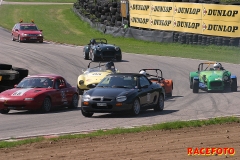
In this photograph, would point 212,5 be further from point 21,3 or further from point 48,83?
point 21,3

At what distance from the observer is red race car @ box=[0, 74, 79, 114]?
18.6m

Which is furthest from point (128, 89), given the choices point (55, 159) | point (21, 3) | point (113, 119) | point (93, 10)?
point (21, 3)

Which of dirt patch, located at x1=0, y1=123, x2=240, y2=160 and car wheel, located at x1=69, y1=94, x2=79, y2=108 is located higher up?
dirt patch, located at x1=0, y1=123, x2=240, y2=160

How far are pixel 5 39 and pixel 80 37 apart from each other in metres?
5.57

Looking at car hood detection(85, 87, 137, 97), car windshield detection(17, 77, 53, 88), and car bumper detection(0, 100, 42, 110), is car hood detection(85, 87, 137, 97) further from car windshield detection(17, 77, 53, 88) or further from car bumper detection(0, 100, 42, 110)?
car windshield detection(17, 77, 53, 88)

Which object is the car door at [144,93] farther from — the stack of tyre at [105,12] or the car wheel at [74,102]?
the stack of tyre at [105,12]

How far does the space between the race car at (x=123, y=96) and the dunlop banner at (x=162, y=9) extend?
873 inches

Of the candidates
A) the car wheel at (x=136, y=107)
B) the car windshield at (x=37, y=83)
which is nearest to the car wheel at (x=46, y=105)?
the car windshield at (x=37, y=83)

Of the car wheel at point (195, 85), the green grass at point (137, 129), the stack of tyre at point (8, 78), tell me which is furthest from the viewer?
the car wheel at point (195, 85)

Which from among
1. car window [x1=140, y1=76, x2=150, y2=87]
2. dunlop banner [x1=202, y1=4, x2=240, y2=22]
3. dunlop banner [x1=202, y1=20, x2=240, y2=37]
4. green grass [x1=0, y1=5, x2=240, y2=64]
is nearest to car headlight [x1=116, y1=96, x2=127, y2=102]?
car window [x1=140, y1=76, x2=150, y2=87]

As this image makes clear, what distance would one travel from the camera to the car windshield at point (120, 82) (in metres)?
18.2

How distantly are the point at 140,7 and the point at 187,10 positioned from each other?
517cm

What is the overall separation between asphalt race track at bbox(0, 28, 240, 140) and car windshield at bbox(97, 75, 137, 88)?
0.88m

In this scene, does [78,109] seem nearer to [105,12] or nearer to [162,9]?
[162,9]
